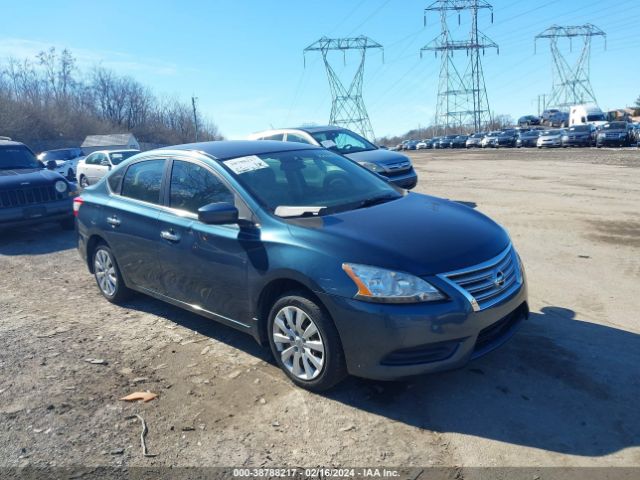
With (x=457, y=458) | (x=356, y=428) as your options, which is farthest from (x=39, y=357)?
(x=457, y=458)

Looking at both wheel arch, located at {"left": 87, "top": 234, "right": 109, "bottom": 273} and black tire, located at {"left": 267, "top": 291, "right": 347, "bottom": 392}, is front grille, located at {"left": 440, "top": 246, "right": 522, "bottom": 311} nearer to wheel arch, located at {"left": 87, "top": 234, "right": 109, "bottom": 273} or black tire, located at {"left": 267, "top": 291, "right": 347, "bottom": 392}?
black tire, located at {"left": 267, "top": 291, "right": 347, "bottom": 392}

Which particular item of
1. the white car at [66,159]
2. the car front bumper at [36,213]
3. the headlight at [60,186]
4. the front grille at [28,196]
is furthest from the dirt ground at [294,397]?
the white car at [66,159]

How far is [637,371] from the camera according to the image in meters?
3.74

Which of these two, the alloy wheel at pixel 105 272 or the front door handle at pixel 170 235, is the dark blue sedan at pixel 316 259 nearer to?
the front door handle at pixel 170 235

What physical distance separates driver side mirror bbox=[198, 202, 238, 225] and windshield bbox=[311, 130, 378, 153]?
724cm

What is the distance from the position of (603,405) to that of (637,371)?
0.60 meters

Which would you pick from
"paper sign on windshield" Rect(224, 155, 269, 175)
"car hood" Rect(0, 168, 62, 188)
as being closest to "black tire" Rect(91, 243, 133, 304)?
"paper sign on windshield" Rect(224, 155, 269, 175)

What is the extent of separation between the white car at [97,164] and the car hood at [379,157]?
11976 millimetres

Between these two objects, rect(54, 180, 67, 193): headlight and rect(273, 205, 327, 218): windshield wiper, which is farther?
rect(54, 180, 67, 193): headlight

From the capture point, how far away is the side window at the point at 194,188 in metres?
4.37

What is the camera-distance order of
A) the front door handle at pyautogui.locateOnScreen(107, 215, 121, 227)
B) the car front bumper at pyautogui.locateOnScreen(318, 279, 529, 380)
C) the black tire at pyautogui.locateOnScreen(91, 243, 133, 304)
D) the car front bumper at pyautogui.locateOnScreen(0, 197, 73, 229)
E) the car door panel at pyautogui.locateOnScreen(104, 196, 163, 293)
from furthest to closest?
the car front bumper at pyautogui.locateOnScreen(0, 197, 73, 229) → the black tire at pyautogui.locateOnScreen(91, 243, 133, 304) → the front door handle at pyautogui.locateOnScreen(107, 215, 121, 227) → the car door panel at pyautogui.locateOnScreen(104, 196, 163, 293) → the car front bumper at pyautogui.locateOnScreen(318, 279, 529, 380)

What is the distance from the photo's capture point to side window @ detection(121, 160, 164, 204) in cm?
500

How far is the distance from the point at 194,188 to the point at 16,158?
7.97 meters

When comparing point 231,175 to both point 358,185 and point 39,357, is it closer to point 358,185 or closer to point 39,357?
point 358,185
